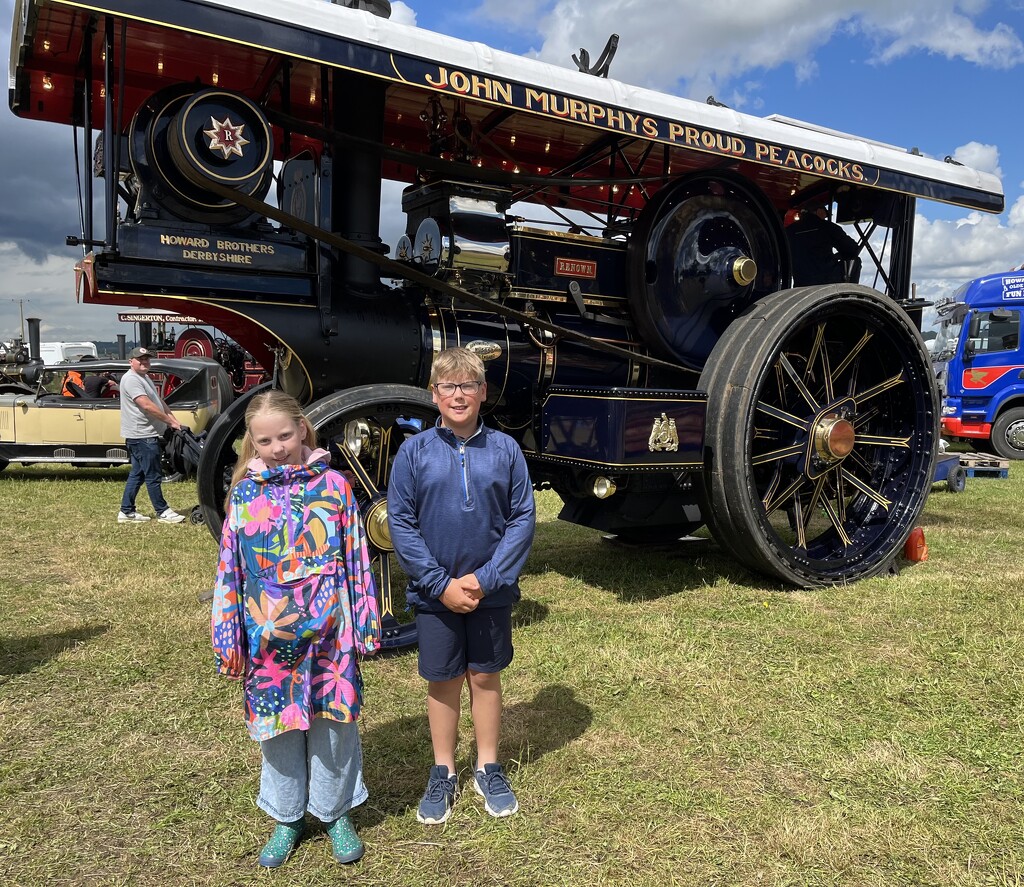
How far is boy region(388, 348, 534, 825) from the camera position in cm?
246

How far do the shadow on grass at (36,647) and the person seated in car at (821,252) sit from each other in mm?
4798

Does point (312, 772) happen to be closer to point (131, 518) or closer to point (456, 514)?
point (456, 514)

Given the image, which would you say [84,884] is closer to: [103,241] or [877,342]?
[103,241]

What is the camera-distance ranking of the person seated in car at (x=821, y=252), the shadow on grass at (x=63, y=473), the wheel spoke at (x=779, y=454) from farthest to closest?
the shadow on grass at (x=63, y=473) < the person seated in car at (x=821, y=252) < the wheel spoke at (x=779, y=454)

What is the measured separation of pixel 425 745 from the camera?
2961mm

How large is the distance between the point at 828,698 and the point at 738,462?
4.41ft

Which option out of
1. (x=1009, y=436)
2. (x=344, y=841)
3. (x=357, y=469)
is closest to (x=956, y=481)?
(x=1009, y=436)

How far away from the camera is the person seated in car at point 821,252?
5.76 m

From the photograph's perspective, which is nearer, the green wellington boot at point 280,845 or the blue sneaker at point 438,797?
the green wellington boot at point 280,845

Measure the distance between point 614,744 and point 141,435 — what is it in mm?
5883

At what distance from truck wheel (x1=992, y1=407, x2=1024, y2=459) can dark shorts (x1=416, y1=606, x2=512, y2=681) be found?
13.4 m

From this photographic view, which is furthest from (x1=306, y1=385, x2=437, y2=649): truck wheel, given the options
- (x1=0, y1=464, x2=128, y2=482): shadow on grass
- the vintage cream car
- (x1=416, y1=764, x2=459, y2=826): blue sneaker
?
(x1=0, y1=464, x2=128, y2=482): shadow on grass

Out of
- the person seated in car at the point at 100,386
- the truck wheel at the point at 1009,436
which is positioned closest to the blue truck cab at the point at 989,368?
the truck wheel at the point at 1009,436

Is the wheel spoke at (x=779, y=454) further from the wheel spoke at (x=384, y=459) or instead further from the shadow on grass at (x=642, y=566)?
the wheel spoke at (x=384, y=459)
